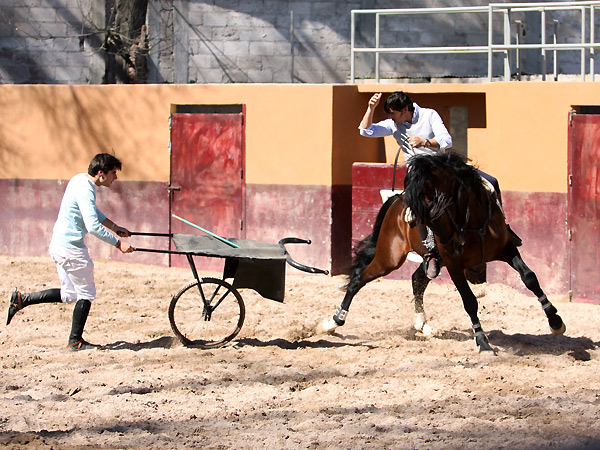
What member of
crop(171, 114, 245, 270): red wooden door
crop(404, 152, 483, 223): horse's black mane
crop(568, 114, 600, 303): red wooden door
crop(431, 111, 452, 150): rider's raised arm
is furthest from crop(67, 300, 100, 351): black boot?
crop(568, 114, 600, 303): red wooden door

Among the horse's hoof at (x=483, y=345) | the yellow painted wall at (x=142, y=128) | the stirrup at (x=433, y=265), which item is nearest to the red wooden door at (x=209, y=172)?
the yellow painted wall at (x=142, y=128)

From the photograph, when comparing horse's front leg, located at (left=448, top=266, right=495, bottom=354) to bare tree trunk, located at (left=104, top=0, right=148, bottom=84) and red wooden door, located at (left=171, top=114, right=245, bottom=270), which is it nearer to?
red wooden door, located at (left=171, top=114, right=245, bottom=270)

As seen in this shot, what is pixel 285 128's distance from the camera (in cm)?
1287

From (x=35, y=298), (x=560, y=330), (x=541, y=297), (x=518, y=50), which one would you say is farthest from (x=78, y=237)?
(x=518, y=50)

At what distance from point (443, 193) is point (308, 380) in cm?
176

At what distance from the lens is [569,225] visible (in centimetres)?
1117

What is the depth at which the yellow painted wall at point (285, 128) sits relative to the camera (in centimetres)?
1140

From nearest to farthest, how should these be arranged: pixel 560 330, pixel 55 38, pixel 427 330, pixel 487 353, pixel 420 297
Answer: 1. pixel 487 353
2. pixel 560 330
3. pixel 427 330
4. pixel 420 297
5. pixel 55 38

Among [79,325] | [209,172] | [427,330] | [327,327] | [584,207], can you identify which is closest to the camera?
[79,325]

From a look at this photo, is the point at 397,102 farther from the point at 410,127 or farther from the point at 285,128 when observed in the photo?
the point at 285,128

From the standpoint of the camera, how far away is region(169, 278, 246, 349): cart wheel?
867cm

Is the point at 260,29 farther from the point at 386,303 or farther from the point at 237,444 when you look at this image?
the point at 237,444

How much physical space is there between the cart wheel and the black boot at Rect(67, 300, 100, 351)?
0.70 metres

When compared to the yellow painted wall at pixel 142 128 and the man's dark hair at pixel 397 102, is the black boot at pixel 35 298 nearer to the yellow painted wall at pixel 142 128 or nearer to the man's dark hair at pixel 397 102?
the man's dark hair at pixel 397 102
